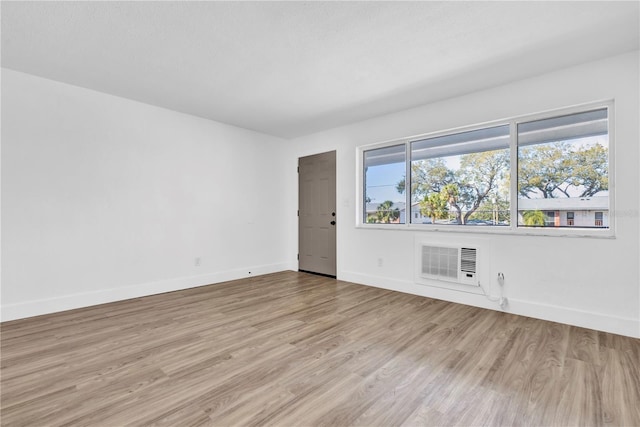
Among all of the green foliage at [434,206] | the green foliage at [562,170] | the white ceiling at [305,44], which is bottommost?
the green foliage at [434,206]

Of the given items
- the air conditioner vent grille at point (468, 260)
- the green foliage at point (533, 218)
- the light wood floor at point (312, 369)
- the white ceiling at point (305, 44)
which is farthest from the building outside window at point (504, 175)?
the light wood floor at point (312, 369)

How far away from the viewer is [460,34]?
238 centimetres

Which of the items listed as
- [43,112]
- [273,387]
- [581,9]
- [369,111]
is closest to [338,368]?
[273,387]

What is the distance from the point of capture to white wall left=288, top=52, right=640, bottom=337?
2643mm

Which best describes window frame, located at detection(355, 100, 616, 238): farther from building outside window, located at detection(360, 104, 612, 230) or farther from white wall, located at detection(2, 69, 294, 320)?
white wall, located at detection(2, 69, 294, 320)

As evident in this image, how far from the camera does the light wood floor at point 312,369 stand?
163cm

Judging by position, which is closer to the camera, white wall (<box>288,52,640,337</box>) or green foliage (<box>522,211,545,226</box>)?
white wall (<box>288,52,640,337</box>)

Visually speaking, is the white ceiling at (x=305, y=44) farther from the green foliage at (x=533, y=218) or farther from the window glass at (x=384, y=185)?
the green foliage at (x=533, y=218)

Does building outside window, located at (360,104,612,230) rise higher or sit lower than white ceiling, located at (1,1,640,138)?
lower

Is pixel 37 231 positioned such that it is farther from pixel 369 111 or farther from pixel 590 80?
pixel 590 80

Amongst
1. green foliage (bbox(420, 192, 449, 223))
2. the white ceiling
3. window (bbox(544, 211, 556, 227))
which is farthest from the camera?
green foliage (bbox(420, 192, 449, 223))

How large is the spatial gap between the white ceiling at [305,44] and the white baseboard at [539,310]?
2437 mm

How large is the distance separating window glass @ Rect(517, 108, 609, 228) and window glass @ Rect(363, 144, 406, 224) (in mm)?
1506

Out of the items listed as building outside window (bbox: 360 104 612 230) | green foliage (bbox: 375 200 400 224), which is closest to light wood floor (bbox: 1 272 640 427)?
building outside window (bbox: 360 104 612 230)
